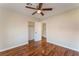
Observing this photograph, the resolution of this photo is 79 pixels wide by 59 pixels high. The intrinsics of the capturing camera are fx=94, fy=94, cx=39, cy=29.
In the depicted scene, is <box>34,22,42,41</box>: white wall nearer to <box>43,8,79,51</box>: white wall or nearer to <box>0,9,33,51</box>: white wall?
<box>43,8,79,51</box>: white wall

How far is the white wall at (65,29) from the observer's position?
4535mm

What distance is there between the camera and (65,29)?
5102 mm

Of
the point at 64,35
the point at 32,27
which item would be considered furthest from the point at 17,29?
the point at 64,35

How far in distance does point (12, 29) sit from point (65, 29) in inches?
110

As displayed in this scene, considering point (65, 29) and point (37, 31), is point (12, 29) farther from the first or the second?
point (65, 29)

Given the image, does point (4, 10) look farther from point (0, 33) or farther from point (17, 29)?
point (17, 29)

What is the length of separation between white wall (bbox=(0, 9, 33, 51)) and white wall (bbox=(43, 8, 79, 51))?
1.75m

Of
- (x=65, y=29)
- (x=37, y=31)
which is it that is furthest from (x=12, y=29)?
(x=65, y=29)

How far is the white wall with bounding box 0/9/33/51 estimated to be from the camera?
13.7 feet

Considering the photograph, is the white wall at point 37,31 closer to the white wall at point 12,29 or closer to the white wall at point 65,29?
the white wall at point 65,29

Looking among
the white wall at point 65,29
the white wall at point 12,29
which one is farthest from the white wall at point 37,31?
the white wall at point 12,29

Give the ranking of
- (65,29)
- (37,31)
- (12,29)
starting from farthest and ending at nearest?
(37,31) < (65,29) < (12,29)

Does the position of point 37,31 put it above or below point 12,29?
below

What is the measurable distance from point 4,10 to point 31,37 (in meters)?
3.50
